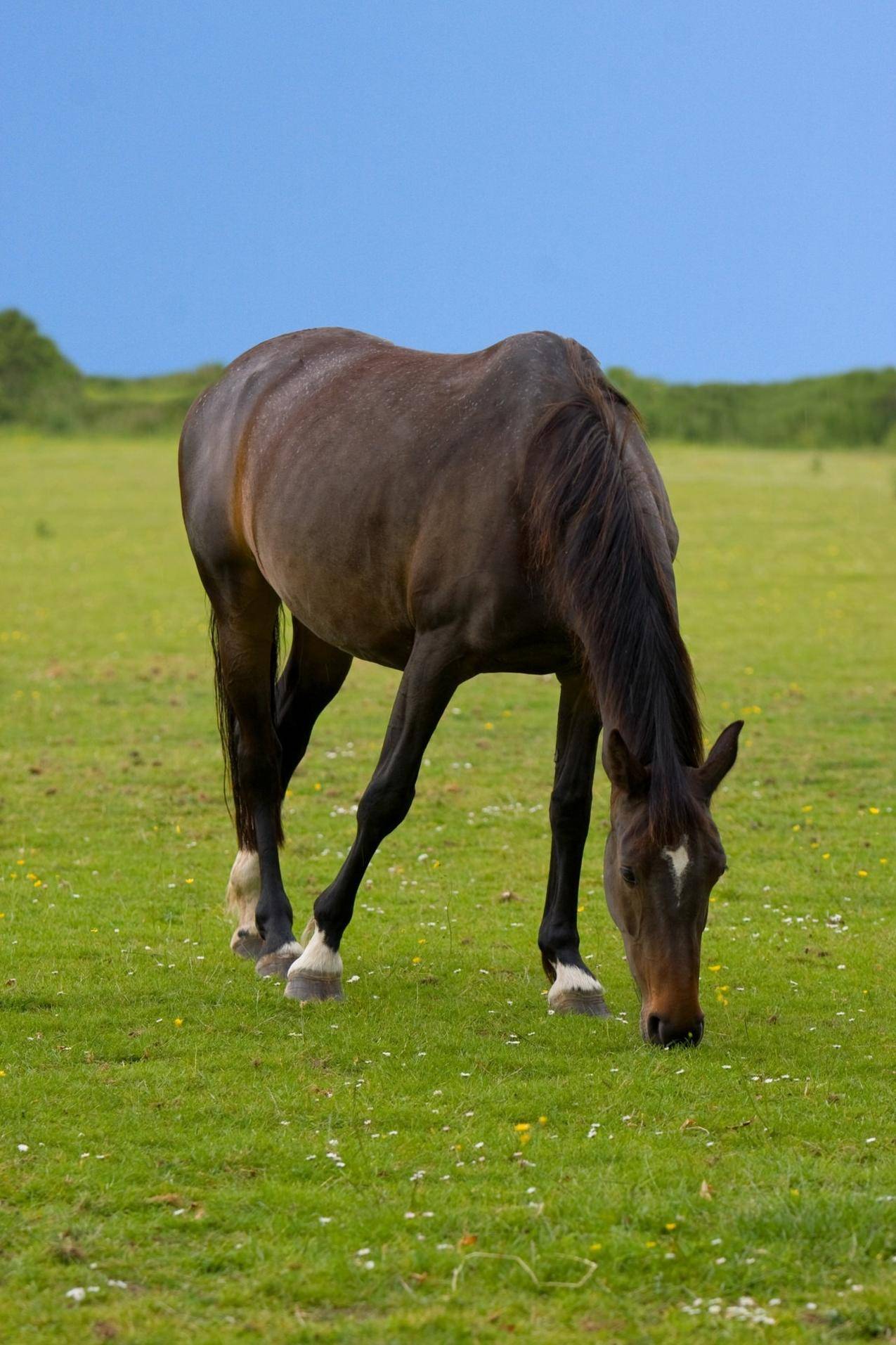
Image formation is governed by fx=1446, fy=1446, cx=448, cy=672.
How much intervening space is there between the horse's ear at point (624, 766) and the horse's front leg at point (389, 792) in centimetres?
95

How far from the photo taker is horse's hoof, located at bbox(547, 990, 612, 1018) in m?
6.51

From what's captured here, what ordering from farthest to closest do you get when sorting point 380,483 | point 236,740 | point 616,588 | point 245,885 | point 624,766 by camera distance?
point 236,740, point 245,885, point 380,483, point 616,588, point 624,766

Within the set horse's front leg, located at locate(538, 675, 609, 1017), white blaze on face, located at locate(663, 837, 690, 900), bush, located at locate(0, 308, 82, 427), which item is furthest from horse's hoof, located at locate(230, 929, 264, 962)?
bush, located at locate(0, 308, 82, 427)

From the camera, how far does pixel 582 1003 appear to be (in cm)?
653

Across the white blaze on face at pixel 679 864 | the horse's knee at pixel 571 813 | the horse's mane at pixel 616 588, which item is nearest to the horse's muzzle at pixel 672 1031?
the white blaze on face at pixel 679 864

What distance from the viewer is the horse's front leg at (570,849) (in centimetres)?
656

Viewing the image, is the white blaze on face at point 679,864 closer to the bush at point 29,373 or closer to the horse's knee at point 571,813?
the horse's knee at point 571,813

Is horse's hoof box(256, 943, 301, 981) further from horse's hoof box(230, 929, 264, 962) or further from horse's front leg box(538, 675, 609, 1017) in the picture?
horse's front leg box(538, 675, 609, 1017)

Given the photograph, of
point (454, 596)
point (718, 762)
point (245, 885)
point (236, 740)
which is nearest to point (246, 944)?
point (245, 885)

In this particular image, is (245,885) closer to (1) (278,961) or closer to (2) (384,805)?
(1) (278,961)

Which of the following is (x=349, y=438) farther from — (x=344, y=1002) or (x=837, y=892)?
(x=837, y=892)

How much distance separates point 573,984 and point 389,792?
47.5 inches

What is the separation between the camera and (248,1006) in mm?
6594

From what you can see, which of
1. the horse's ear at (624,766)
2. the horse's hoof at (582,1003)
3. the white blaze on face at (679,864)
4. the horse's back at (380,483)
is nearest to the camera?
the white blaze on face at (679,864)
